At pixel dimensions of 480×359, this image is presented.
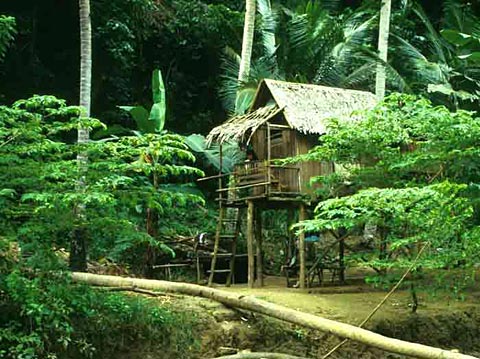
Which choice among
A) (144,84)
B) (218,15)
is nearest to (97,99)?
(144,84)

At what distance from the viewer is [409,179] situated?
38.3 feet

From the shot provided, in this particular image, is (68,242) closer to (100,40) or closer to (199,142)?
(199,142)

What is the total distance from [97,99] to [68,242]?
34.8 feet

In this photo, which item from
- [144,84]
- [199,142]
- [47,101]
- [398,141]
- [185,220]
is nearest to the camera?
[47,101]

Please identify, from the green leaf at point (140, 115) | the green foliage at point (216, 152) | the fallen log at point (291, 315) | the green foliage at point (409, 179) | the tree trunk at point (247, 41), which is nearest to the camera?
the fallen log at point (291, 315)

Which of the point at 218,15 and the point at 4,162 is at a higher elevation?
the point at 218,15

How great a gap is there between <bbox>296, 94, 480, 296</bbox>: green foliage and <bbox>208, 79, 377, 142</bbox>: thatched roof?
1.86m

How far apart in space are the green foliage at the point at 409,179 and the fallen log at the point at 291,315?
1.50 m

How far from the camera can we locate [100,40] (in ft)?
59.5

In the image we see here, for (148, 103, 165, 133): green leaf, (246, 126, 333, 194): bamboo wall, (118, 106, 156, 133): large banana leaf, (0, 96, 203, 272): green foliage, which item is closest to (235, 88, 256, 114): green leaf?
(246, 126, 333, 194): bamboo wall

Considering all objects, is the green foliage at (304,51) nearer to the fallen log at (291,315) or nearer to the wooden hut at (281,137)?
the wooden hut at (281,137)

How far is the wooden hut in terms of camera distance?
13492 millimetres

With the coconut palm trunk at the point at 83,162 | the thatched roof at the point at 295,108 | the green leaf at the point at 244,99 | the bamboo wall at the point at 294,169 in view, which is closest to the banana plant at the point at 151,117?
the thatched roof at the point at 295,108

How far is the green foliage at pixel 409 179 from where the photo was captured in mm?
9508
